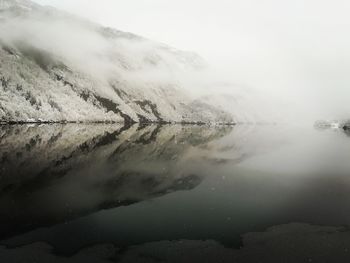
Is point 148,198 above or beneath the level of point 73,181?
above

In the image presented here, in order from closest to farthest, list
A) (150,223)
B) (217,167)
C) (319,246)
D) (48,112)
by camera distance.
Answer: (319,246), (150,223), (217,167), (48,112)

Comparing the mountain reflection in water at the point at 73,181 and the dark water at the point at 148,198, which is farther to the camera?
the mountain reflection in water at the point at 73,181

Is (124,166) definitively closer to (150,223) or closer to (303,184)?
(303,184)

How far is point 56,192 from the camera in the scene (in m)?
29.0

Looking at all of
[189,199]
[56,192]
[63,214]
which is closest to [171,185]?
[189,199]

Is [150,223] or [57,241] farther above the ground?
[57,241]

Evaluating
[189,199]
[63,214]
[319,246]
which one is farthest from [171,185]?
[319,246]

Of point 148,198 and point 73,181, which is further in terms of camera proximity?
point 73,181

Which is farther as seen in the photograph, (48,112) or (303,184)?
(48,112)

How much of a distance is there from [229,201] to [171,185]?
682 centimetres

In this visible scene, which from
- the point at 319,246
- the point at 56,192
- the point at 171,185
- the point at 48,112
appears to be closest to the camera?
the point at 319,246

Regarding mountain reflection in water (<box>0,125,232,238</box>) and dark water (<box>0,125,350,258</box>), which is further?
mountain reflection in water (<box>0,125,232,238</box>)

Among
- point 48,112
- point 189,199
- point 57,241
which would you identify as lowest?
point 48,112

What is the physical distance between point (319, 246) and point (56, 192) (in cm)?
1838
